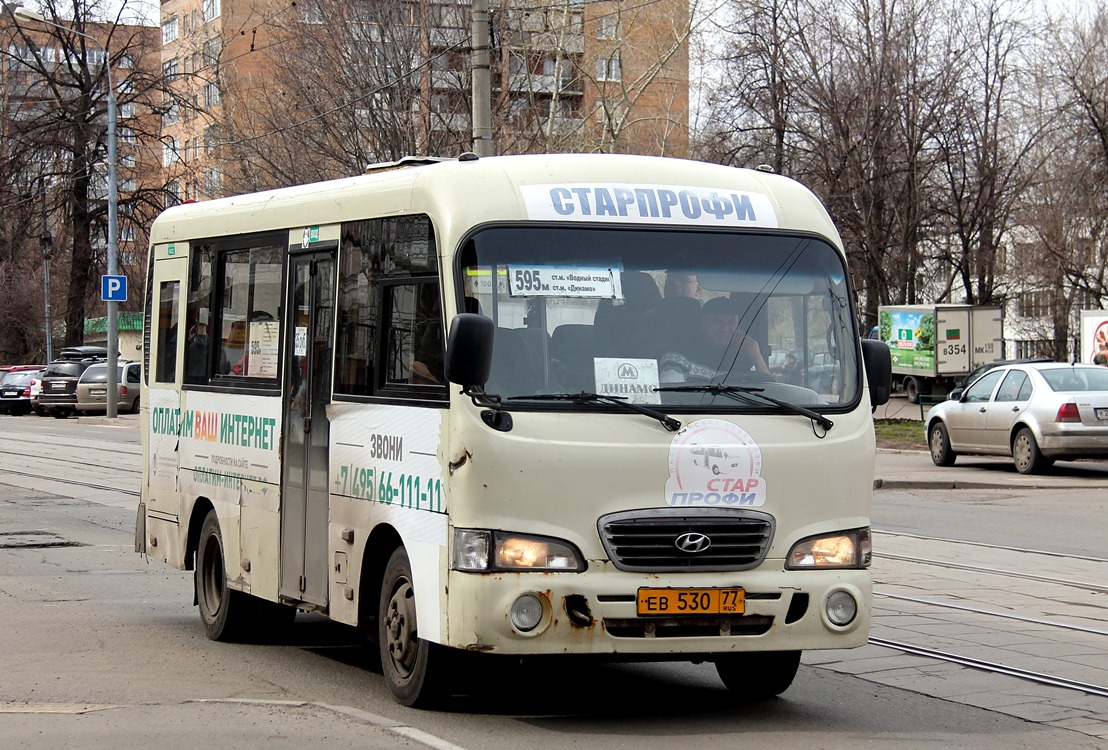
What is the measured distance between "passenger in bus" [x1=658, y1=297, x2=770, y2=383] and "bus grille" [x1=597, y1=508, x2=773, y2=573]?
0.63 metres

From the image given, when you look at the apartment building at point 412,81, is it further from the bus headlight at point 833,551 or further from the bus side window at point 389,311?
the bus headlight at point 833,551

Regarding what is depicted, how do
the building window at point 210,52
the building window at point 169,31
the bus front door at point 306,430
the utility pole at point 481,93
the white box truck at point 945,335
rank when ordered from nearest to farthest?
the bus front door at point 306,430 → the utility pole at point 481,93 → the building window at point 210,52 → the white box truck at point 945,335 → the building window at point 169,31

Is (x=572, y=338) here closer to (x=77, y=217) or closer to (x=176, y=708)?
(x=176, y=708)

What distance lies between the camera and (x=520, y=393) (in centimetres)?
666

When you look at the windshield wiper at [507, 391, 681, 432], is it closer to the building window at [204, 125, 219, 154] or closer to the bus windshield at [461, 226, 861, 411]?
the bus windshield at [461, 226, 861, 411]

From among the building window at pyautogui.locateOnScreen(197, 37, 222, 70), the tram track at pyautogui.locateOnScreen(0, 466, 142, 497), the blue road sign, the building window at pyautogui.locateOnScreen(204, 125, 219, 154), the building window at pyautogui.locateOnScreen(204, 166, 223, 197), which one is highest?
the building window at pyautogui.locateOnScreen(197, 37, 222, 70)

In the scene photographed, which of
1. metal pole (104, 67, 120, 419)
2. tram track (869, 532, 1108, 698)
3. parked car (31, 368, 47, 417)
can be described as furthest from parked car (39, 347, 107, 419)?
tram track (869, 532, 1108, 698)

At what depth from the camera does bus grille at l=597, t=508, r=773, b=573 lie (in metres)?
6.58

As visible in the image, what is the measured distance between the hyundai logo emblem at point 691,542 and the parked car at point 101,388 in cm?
4002

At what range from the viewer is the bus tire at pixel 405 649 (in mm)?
6891

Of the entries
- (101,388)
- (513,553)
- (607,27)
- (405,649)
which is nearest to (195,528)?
(405,649)

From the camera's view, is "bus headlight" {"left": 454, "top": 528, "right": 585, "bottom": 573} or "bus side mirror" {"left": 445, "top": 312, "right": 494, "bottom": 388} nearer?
"bus side mirror" {"left": 445, "top": 312, "right": 494, "bottom": 388}

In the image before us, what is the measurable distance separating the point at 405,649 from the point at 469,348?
153cm

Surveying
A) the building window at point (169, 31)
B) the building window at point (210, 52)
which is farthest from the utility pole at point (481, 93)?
the building window at point (169, 31)
